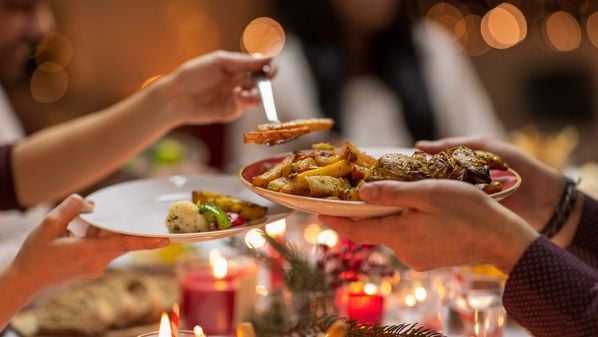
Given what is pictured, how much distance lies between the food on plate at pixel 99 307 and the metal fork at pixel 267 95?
19.6 inches

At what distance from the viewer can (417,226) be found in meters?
0.86

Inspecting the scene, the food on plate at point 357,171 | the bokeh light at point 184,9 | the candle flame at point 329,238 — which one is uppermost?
the bokeh light at point 184,9

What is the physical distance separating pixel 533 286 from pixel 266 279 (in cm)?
80

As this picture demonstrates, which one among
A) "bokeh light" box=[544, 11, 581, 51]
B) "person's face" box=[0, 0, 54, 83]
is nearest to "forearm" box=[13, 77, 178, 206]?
"person's face" box=[0, 0, 54, 83]

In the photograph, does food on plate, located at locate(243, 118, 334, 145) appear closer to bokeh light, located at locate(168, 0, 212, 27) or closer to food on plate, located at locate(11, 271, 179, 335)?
food on plate, located at locate(11, 271, 179, 335)

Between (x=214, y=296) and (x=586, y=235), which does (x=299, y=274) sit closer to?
(x=214, y=296)

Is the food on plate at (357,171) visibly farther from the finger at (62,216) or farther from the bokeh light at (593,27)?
the bokeh light at (593,27)

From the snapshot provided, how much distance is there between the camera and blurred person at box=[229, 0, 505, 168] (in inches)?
121

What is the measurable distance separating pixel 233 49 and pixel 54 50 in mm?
1416

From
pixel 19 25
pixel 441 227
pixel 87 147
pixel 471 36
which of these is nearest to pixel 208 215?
pixel 441 227

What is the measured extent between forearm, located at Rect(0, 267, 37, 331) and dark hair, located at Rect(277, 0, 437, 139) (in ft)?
7.02

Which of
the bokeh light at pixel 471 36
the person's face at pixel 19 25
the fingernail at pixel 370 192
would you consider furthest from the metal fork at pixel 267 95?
the bokeh light at pixel 471 36

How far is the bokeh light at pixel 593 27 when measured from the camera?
5.77 metres

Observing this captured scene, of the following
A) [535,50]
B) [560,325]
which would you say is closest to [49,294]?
[560,325]
